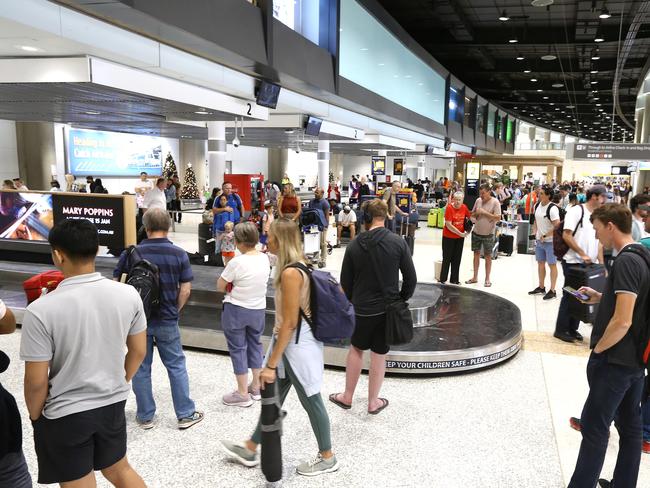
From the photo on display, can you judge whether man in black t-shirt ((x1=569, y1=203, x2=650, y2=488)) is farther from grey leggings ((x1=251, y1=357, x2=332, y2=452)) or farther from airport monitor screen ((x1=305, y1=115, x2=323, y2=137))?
airport monitor screen ((x1=305, y1=115, x2=323, y2=137))

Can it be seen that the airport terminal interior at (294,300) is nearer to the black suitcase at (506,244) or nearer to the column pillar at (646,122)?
the black suitcase at (506,244)

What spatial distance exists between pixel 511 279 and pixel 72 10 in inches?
309

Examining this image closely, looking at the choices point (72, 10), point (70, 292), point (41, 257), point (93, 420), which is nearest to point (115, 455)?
point (93, 420)

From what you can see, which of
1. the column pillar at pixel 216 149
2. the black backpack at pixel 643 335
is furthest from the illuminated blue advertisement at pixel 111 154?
the black backpack at pixel 643 335

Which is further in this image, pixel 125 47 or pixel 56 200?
pixel 56 200

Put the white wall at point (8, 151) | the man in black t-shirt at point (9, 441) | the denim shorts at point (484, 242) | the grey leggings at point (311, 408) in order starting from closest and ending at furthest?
the man in black t-shirt at point (9, 441) → the grey leggings at point (311, 408) → the denim shorts at point (484, 242) → the white wall at point (8, 151)

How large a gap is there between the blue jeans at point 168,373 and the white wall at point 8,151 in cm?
1599

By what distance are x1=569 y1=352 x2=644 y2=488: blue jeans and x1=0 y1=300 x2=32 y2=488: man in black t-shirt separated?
264 centimetres

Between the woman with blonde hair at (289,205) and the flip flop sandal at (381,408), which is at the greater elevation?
Result: the woman with blonde hair at (289,205)

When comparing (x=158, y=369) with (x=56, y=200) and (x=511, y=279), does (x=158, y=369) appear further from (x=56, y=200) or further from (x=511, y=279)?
(x=511, y=279)

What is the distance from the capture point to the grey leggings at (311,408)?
3.05 metres

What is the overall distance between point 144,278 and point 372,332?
164 centimetres

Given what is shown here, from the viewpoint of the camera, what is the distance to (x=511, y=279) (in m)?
9.48

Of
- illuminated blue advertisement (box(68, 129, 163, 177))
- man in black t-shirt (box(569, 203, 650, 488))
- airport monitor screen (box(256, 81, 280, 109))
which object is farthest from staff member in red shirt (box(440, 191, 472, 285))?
illuminated blue advertisement (box(68, 129, 163, 177))
